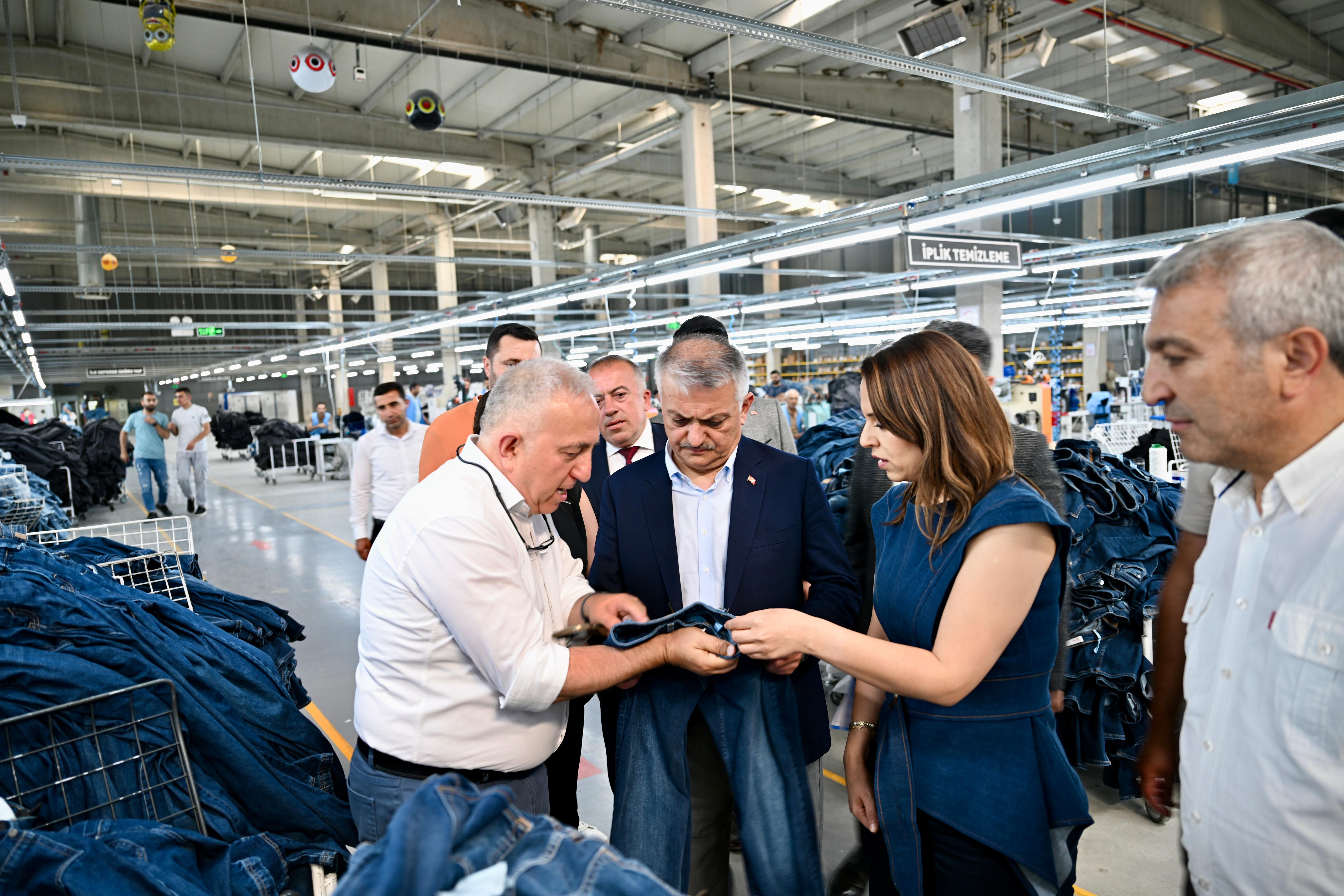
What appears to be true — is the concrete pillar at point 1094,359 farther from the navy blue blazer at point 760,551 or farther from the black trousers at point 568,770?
the navy blue blazer at point 760,551

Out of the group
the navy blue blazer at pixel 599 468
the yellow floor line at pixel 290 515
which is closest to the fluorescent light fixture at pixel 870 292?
the yellow floor line at pixel 290 515

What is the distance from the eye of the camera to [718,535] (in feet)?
6.30

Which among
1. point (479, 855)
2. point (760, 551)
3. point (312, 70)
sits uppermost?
point (312, 70)

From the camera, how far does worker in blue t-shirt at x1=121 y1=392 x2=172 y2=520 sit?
1073 cm

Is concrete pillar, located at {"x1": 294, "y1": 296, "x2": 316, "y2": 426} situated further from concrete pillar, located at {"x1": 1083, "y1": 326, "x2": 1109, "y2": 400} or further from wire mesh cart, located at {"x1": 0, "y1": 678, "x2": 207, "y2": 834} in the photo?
wire mesh cart, located at {"x1": 0, "y1": 678, "x2": 207, "y2": 834}

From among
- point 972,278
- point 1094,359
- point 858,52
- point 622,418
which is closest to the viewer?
point 622,418

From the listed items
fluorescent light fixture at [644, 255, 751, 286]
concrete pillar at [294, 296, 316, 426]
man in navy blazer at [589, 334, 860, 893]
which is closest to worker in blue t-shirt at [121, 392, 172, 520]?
fluorescent light fixture at [644, 255, 751, 286]

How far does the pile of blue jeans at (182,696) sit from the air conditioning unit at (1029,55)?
9.48m

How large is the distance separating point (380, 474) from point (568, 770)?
10.6ft

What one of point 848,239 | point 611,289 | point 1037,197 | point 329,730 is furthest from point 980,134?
point 329,730

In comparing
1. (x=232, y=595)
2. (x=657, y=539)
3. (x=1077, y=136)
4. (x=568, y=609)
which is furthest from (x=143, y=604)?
(x=1077, y=136)

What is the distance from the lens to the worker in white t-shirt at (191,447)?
11.1 m

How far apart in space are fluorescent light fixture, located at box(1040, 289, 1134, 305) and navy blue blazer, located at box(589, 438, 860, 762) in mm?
11838

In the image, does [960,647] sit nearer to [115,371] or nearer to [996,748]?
[996,748]
